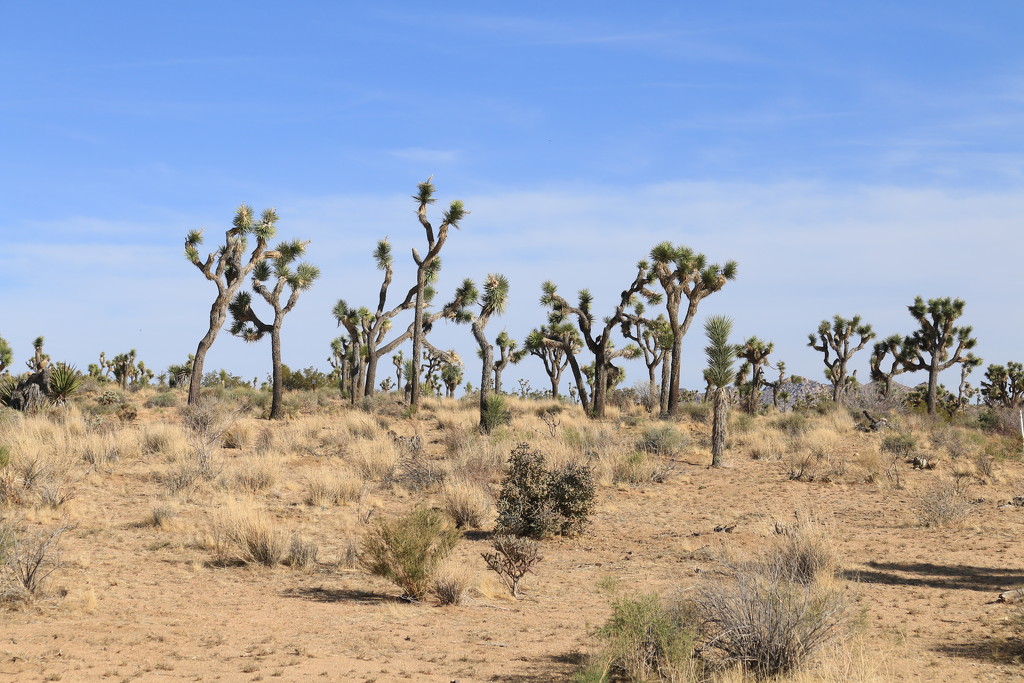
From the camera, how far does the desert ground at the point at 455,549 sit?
8383mm

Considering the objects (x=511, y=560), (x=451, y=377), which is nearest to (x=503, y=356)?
A: (x=451, y=377)

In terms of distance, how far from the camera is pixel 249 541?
41.5ft

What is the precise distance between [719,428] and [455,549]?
37.7ft

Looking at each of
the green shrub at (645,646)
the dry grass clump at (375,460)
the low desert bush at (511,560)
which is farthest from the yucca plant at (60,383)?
→ the green shrub at (645,646)

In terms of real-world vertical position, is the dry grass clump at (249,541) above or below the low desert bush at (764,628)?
below

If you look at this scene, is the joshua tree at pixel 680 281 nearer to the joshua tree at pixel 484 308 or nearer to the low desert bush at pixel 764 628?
the joshua tree at pixel 484 308

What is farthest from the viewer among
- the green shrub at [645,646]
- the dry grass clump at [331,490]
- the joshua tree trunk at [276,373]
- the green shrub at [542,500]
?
the joshua tree trunk at [276,373]

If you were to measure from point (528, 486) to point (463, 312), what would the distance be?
83.8ft

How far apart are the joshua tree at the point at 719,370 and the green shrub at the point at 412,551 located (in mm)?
12835

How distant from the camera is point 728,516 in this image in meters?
16.9

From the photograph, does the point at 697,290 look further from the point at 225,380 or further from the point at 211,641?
the point at 225,380

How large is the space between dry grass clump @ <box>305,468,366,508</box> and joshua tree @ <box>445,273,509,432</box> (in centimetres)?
958

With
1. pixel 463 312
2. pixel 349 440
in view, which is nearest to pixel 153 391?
pixel 463 312

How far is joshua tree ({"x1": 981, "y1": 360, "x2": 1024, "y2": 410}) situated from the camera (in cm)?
4828
